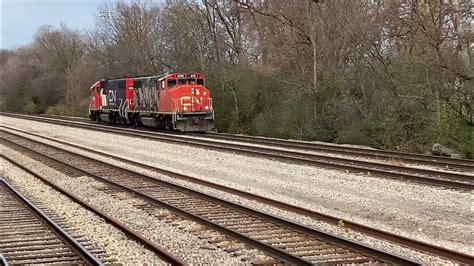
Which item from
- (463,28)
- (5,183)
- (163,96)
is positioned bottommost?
(5,183)

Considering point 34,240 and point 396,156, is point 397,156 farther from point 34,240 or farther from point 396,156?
point 34,240

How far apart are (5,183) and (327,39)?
19286 mm

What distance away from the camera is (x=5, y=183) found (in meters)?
14.1

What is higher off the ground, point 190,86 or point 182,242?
point 190,86

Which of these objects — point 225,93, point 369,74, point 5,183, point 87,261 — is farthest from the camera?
point 225,93

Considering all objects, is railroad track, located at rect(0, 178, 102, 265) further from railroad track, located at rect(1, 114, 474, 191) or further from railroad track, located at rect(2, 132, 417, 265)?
railroad track, located at rect(1, 114, 474, 191)

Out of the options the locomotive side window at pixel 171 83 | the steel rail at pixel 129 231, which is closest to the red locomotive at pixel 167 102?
the locomotive side window at pixel 171 83

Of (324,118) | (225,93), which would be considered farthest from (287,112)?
(225,93)

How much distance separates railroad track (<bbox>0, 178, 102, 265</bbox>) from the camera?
23.7 feet

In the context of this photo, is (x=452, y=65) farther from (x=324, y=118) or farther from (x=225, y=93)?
(x=225, y=93)

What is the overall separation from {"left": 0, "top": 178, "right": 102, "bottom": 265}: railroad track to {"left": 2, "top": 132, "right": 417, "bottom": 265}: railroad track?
2126mm

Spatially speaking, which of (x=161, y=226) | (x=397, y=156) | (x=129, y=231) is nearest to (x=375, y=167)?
(x=397, y=156)

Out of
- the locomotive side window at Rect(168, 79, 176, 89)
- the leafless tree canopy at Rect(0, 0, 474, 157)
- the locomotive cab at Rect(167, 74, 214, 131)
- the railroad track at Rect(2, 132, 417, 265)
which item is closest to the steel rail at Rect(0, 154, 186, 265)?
the railroad track at Rect(2, 132, 417, 265)

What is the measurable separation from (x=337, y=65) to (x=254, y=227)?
68.8ft
